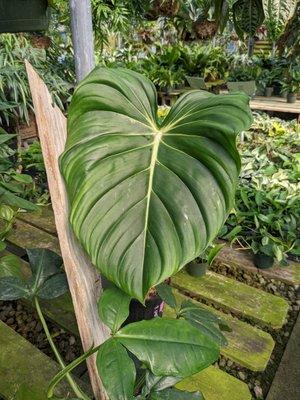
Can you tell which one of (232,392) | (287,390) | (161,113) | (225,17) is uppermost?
(225,17)

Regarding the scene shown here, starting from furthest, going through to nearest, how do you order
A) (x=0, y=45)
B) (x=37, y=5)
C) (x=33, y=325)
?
(x=0, y=45) → (x=33, y=325) → (x=37, y=5)

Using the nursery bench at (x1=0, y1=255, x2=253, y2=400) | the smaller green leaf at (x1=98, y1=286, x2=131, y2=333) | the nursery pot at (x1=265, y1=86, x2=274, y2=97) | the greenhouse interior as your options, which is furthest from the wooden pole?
the nursery pot at (x1=265, y1=86, x2=274, y2=97)

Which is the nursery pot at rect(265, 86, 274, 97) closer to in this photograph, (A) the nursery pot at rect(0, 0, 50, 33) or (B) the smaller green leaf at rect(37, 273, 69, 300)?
(A) the nursery pot at rect(0, 0, 50, 33)

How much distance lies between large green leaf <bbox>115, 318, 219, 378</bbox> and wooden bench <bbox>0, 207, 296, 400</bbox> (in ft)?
1.62

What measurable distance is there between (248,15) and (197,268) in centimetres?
108

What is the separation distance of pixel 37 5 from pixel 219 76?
480 cm

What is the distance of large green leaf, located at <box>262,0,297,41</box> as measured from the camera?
0.89m

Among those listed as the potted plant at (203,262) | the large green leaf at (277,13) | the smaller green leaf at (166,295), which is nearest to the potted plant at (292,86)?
the potted plant at (203,262)

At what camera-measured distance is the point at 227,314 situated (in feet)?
4.89

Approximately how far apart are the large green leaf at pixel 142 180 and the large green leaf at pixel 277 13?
0.31 meters

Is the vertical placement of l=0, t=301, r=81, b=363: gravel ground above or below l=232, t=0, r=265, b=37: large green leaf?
below

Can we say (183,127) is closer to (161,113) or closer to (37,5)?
(37,5)

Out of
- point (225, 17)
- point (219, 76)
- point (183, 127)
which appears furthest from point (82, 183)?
point (219, 76)

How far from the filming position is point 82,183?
703 mm
